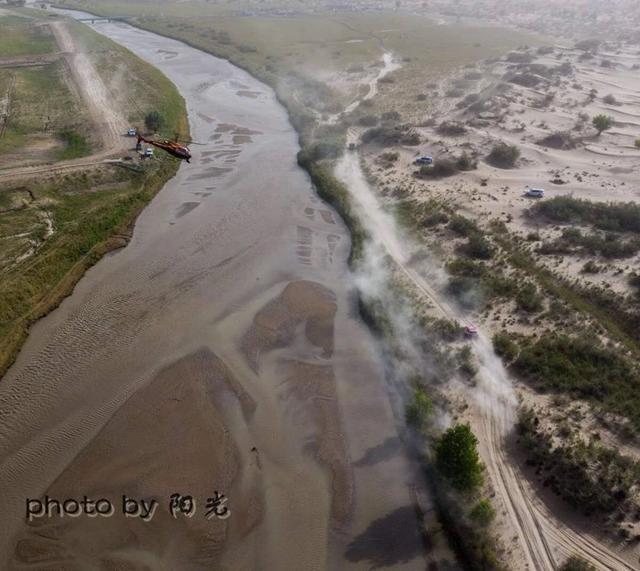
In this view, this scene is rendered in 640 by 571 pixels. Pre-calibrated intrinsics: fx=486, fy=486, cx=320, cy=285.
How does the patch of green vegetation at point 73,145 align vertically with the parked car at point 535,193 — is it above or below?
above

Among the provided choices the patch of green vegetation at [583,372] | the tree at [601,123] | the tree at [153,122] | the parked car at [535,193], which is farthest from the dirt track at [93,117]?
the tree at [601,123]

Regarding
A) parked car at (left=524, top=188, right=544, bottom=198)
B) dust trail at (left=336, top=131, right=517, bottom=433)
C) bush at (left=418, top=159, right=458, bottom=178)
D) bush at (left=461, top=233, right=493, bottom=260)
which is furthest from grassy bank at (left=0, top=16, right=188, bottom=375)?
parked car at (left=524, top=188, right=544, bottom=198)

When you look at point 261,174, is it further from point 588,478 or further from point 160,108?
point 588,478

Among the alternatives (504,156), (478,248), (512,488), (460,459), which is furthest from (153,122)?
(512,488)

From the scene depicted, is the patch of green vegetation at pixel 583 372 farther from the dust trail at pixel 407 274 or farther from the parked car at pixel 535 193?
the parked car at pixel 535 193

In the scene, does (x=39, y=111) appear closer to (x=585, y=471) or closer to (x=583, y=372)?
(x=583, y=372)

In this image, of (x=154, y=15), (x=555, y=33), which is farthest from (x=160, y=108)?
(x=555, y=33)

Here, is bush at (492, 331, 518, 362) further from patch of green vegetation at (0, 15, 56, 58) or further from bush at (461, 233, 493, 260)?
patch of green vegetation at (0, 15, 56, 58)
